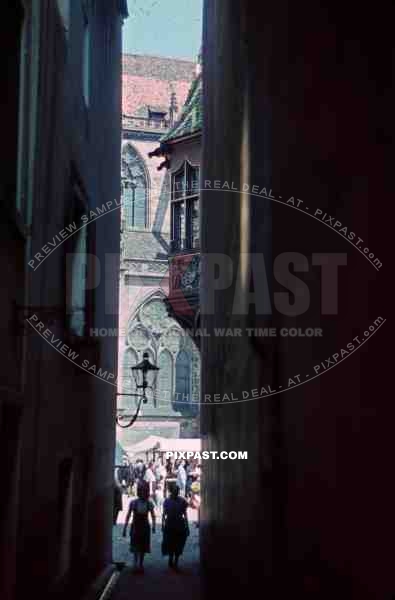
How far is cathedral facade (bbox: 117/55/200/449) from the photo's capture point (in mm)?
45438

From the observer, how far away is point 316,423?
189 inches

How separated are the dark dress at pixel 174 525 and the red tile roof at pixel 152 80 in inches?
1510

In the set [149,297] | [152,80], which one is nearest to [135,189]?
[149,297]

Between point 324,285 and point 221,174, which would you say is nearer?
point 324,285

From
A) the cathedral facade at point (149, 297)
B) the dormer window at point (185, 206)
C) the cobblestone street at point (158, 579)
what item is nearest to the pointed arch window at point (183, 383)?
the cathedral facade at point (149, 297)

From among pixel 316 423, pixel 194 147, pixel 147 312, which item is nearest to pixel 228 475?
pixel 316 423

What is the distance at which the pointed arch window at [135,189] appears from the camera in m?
48.4

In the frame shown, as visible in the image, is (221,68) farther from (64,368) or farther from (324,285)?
(324,285)

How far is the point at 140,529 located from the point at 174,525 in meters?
0.54

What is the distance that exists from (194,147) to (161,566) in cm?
997

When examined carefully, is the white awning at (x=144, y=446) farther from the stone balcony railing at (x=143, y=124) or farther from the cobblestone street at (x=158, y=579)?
the cobblestone street at (x=158, y=579)

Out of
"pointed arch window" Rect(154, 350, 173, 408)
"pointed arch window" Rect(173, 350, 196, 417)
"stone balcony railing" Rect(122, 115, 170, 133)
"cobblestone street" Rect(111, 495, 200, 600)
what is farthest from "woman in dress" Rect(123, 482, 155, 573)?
"stone balcony railing" Rect(122, 115, 170, 133)

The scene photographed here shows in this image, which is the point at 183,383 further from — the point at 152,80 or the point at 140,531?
the point at 140,531

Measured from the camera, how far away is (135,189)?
48812mm
